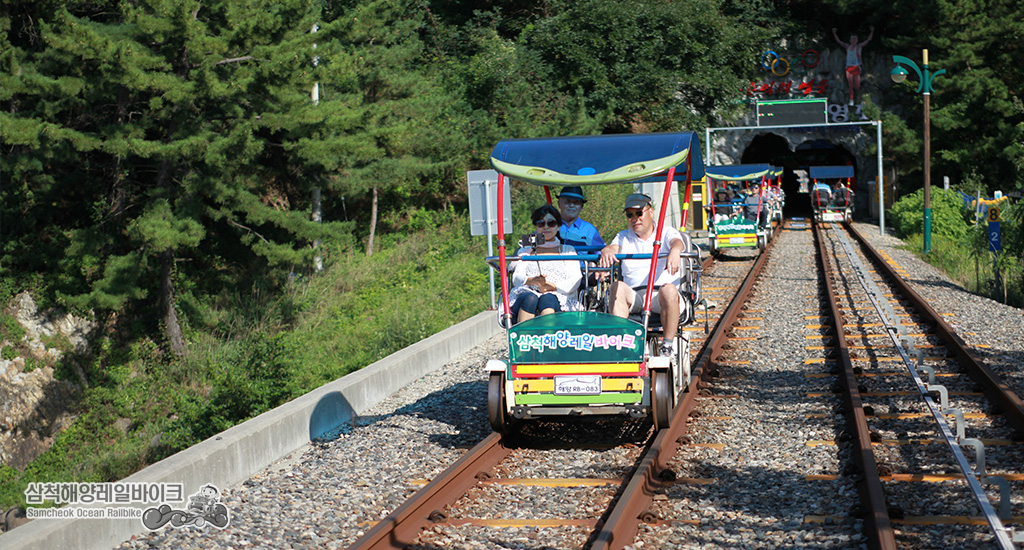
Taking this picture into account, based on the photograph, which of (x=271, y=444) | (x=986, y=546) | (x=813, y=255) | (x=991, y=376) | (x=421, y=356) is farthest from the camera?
(x=813, y=255)

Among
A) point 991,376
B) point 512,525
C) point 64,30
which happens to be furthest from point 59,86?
point 991,376

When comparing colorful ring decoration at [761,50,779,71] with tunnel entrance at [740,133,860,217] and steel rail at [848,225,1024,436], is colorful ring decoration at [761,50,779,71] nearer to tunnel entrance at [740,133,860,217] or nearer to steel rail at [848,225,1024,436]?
tunnel entrance at [740,133,860,217]

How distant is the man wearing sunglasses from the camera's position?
767cm

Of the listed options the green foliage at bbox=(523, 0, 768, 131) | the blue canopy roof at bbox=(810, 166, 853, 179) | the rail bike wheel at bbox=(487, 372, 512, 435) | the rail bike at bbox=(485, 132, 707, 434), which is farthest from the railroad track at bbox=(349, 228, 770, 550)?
the blue canopy roof at bbox=(810, 166, 853, 179)

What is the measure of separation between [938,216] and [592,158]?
85.1 feet

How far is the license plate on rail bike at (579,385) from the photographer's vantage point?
6.99 meters

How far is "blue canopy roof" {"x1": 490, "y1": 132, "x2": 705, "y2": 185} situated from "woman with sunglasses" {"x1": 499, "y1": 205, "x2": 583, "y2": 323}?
19.7 inches

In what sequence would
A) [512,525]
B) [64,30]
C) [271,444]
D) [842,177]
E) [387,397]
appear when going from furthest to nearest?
[842,177], [64,30], [387,397], [271,444], [512,525]

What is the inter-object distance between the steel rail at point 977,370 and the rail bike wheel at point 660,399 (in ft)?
8.39

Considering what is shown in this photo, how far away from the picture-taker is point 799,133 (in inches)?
1881

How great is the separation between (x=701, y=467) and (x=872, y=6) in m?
43.8

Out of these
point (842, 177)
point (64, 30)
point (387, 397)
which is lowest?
point (387, 397)

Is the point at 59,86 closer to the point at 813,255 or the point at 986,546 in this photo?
the point at 986,546

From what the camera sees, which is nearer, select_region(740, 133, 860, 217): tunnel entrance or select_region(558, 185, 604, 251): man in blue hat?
select_region(558, 185, 604, 251): man in blue hat
